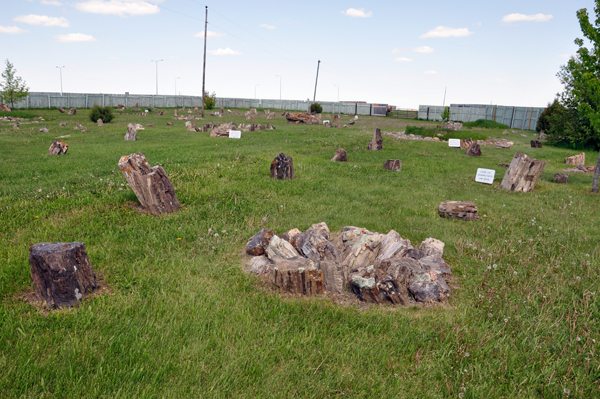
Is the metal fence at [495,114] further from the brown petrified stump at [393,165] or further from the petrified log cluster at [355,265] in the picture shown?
the petrified log cluster at [355,265]

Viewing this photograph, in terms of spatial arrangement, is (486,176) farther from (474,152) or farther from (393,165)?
(474,152)

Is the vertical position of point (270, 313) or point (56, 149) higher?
point (56, 149)

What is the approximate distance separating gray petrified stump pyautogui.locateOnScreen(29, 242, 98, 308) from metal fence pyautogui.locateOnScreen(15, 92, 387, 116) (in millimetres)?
54897

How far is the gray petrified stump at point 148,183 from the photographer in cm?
738

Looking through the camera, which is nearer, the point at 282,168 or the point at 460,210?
the point at 460,210

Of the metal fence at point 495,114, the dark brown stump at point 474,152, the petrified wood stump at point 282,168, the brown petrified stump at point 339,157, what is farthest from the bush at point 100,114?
the metal fence at point 495,114

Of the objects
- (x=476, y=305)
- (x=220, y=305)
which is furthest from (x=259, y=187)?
(x=476, y=305)

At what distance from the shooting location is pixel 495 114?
43.5 meters

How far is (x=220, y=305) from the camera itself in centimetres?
444

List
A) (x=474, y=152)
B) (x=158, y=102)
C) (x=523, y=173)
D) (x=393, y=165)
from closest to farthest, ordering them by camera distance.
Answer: (x=523, y=173), (x=393, y=165), (x=474, y=152), (x=158, y=102)

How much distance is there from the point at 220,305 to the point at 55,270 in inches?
72.3

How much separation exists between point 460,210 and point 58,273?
24.4ft

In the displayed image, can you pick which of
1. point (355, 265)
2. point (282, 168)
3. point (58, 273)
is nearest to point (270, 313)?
point (355, 265)

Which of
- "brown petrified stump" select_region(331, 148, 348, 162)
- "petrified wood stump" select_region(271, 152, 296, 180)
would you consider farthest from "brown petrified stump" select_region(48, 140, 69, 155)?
"brown petrified stump" select_region(331, 148, 348, 162)
